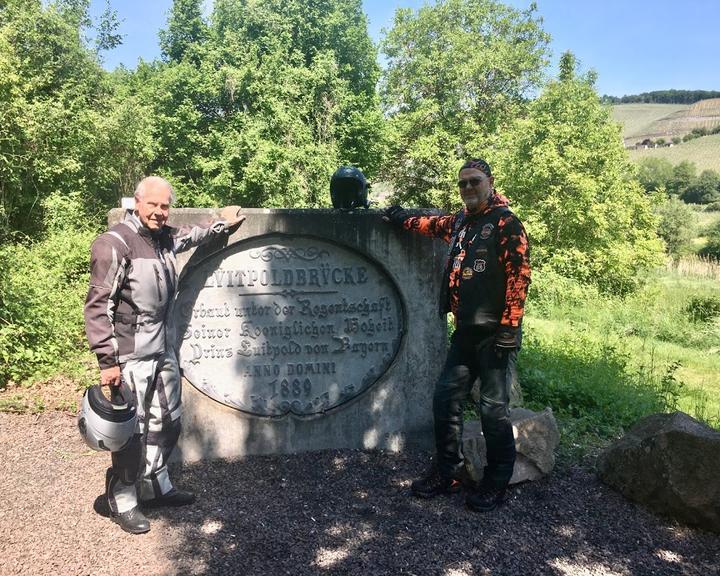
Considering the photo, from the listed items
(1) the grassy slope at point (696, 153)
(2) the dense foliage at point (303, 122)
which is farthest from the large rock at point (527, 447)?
(1) the grassy slope at point (696, 153)

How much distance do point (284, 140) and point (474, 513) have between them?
883 inches

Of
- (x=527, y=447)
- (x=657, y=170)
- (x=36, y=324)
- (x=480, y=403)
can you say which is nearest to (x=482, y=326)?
(x=480, y=403)

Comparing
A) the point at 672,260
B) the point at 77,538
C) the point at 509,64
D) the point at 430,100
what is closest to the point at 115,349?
the point at 77,538

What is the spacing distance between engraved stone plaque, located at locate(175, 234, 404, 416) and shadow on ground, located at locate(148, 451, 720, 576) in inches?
22.2

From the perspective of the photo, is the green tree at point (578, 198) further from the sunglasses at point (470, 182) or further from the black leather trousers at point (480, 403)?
the sunglasses at point (470, 182)

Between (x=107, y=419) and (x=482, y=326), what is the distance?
2108 mm

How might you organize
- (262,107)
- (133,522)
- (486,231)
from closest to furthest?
(133,522) → (486,231) → (262,107)

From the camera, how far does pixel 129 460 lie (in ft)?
10.5

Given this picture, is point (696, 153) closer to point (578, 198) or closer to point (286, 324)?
point (578, 198)

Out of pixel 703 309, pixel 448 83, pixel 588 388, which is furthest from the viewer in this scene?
pixel 448 83

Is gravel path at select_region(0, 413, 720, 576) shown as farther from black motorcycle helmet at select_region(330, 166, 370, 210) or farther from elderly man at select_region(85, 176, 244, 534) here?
black motorcycle helmet at select_region(330, 166, 370, 210)

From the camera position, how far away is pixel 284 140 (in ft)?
79.5

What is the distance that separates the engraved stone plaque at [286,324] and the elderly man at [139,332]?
2.08ft

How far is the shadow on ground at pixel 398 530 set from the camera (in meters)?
2.97
